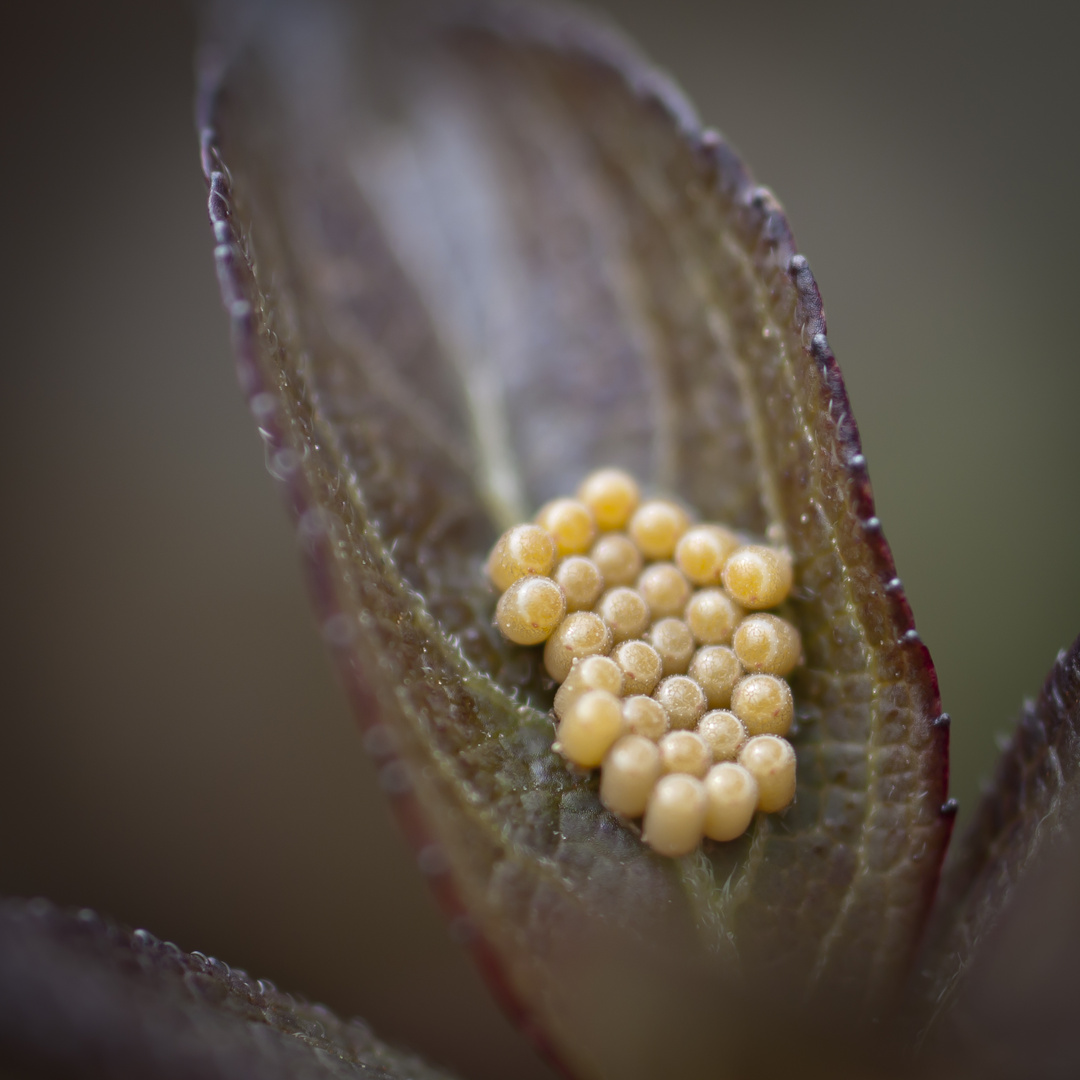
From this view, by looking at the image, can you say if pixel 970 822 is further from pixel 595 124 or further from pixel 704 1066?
pixel 595 124

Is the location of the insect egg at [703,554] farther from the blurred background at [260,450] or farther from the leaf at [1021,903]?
the blurred background at [260,450]

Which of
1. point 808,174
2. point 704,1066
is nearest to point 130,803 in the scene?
point 704,1066

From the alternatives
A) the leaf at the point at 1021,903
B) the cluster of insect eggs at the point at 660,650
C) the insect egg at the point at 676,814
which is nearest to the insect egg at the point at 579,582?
the cluster of insect eggs at the point at 660,650

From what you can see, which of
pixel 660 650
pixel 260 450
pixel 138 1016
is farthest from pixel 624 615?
pixel 260 450

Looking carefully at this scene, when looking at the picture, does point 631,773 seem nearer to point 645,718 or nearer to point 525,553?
point 645,718

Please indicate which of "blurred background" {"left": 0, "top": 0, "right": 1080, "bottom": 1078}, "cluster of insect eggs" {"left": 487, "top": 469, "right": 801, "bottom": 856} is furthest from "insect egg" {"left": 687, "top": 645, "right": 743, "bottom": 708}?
"blurred background" {"left": 0, "top": 0, "right": 1080, "bottom": 1078}
